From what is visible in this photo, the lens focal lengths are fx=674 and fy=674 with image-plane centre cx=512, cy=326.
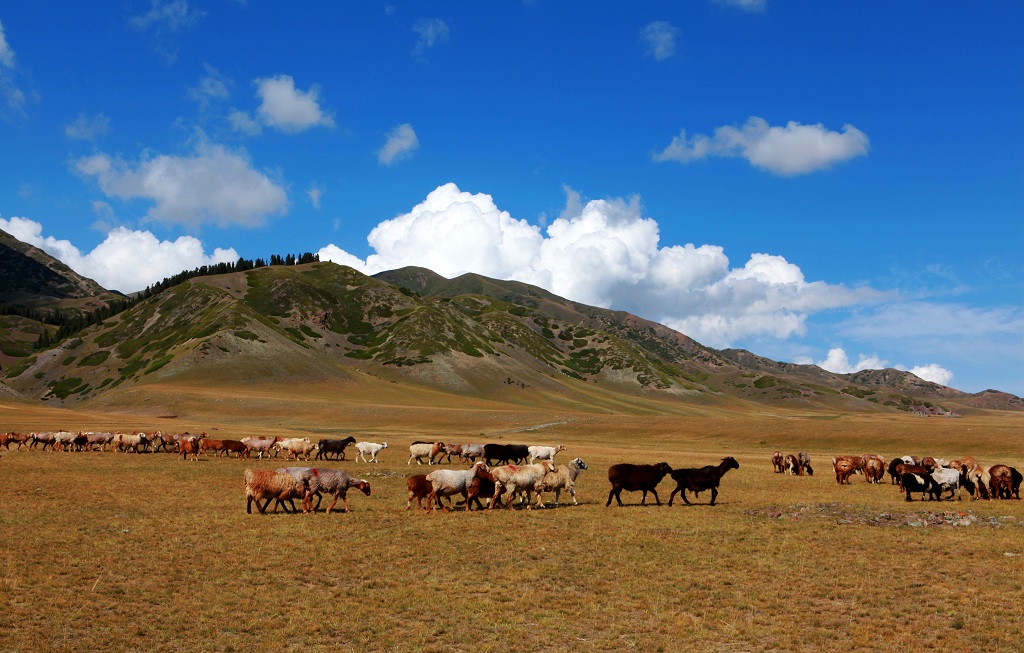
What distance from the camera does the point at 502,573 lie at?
53.8 feet

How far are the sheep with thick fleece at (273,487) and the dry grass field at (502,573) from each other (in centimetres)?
99

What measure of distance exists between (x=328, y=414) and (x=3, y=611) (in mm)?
90163

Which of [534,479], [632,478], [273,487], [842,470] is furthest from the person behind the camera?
[842,470]

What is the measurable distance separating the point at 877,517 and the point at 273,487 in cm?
2141

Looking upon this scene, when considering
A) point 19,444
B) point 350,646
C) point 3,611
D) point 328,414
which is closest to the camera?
point 350,646

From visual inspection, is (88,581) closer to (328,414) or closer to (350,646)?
(350,646)

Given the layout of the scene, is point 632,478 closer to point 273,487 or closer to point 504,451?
point 273,487

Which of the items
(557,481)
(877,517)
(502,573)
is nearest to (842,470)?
(877,517)

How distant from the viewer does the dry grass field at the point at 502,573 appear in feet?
40.5

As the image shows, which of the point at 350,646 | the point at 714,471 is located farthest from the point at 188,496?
the point at 714,471

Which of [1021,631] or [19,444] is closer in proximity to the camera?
[1021,631]

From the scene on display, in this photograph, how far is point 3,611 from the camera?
1294cm

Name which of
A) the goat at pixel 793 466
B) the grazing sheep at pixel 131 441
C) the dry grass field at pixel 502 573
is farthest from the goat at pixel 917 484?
the grazing sheep at pixel 131 441

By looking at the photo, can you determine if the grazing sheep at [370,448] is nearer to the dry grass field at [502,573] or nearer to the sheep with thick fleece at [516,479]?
the dry grass field at [502,573]
